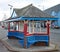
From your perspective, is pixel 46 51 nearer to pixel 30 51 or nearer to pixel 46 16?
pixel 30 51

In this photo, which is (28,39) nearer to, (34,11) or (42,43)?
(42,43)

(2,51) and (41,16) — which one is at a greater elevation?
(41,16)

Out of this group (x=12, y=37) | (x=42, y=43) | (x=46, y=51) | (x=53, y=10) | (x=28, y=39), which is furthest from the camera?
(x=53, y=10)

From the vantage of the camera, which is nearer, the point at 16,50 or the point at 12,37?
the point at 16,50

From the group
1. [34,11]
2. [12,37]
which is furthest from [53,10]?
[34,11]

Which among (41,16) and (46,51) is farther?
(41,16)

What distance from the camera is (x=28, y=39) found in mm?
19203

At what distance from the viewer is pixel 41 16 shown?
778 inches

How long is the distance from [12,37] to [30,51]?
512 inches

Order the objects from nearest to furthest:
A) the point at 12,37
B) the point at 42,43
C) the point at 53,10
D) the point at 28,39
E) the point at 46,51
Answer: the point at 46,51, the point at 28,39, the point at 42,43, the point at 12,37, the point at 53,10

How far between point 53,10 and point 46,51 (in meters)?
68.6

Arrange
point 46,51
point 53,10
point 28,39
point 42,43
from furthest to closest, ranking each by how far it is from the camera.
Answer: point 53,10, point 42,43, point 28,39, point 46,51

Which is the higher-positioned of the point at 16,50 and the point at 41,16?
the point at 41,16

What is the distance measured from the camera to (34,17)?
19422mm
